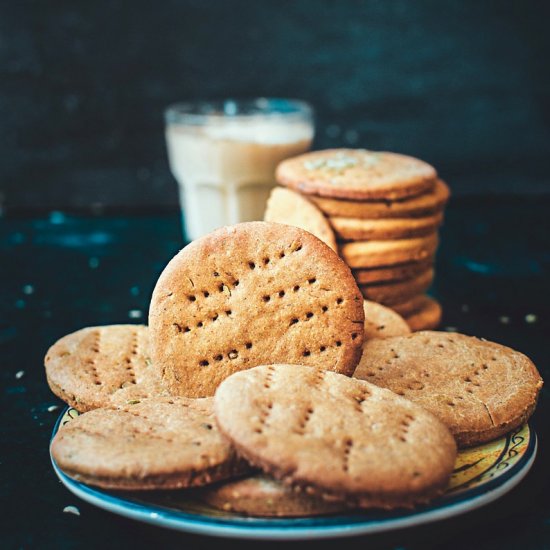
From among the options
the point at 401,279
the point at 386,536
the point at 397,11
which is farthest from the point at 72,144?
the point at 386,536

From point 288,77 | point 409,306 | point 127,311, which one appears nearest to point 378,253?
point 409,306

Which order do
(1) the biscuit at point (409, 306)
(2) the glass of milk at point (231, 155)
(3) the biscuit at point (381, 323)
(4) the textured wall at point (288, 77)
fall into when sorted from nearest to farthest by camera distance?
1. (3) the biscuit at point (381, 323)
2. (1) the biscuit at point (409, 306)
3. (2) the glass of milk at point (231, 155)
4. (4) the textured wall at point (288, 77)

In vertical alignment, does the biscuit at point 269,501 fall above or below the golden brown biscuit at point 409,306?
above

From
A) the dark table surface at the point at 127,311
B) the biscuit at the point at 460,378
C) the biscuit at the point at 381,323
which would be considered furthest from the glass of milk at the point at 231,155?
the biscuit at the point at 460,378

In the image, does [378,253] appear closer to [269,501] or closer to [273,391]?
[273,391]

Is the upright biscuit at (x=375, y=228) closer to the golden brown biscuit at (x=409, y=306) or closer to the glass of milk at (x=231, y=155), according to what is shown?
the golden brown biscuit at (x=409, y=306)

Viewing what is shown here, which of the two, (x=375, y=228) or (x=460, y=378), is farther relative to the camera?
(x=375, y=228)

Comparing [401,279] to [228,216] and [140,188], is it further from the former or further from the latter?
[140,188]
